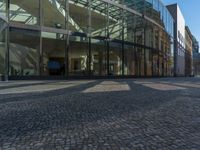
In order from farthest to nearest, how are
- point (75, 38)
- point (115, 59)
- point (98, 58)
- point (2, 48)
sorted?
1. point (115, 59)
2. point (98, 58)
3. point (75, 38)
4. point (2, 48)

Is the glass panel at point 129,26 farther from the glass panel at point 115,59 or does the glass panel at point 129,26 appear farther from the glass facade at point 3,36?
the glass facade at point 3,36

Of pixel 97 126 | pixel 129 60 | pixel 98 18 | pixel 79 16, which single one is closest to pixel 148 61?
→ pixel 129 60

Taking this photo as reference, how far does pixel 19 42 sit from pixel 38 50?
1.55m

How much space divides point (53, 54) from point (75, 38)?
2945 millimetres

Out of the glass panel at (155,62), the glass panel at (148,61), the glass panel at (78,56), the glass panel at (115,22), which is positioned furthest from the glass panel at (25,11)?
the glass panel at (155,62)

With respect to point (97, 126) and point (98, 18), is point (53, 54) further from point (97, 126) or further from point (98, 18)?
point (97, 126)

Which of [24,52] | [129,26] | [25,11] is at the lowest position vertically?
[24,52]

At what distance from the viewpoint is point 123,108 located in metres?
7.91

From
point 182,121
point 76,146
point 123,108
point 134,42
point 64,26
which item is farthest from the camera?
point 134,42

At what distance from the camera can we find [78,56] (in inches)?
955

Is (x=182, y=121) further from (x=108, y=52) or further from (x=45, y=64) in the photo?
(x=108, y=52)

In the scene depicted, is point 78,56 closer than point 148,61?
Yes

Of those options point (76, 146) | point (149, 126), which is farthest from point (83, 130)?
point (149, 126)

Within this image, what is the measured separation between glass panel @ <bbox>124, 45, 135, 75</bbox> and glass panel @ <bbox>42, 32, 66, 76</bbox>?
897cm
